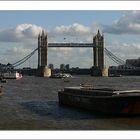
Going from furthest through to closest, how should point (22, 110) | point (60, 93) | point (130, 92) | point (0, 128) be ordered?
point (60, 93) < point (22, 110) < point (130, 92) < point (0, 128)

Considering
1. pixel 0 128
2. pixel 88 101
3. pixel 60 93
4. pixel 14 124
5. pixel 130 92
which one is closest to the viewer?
pixel 0 128

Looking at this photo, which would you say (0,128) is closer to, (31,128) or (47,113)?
(31,128)

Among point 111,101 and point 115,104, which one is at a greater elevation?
point 111,101

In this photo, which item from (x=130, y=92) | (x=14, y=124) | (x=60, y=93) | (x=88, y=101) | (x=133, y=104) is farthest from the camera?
(x=60, y=93)

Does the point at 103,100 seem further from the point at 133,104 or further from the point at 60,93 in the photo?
the point at 60,93

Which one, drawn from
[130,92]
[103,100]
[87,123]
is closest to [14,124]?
[87,123]

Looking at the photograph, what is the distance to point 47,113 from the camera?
3409 centimetres

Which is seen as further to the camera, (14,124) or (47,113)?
(47,113)

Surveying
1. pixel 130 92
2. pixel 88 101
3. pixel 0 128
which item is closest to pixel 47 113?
pixel 88 101

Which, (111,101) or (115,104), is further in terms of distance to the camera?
(111,101)

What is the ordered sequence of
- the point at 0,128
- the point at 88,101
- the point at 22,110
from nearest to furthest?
the point at 0,128
the point at 88,101
the point at 22,110

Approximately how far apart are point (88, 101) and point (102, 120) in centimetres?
534

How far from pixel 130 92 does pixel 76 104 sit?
21.1 feet

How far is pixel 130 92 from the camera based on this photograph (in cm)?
3212
